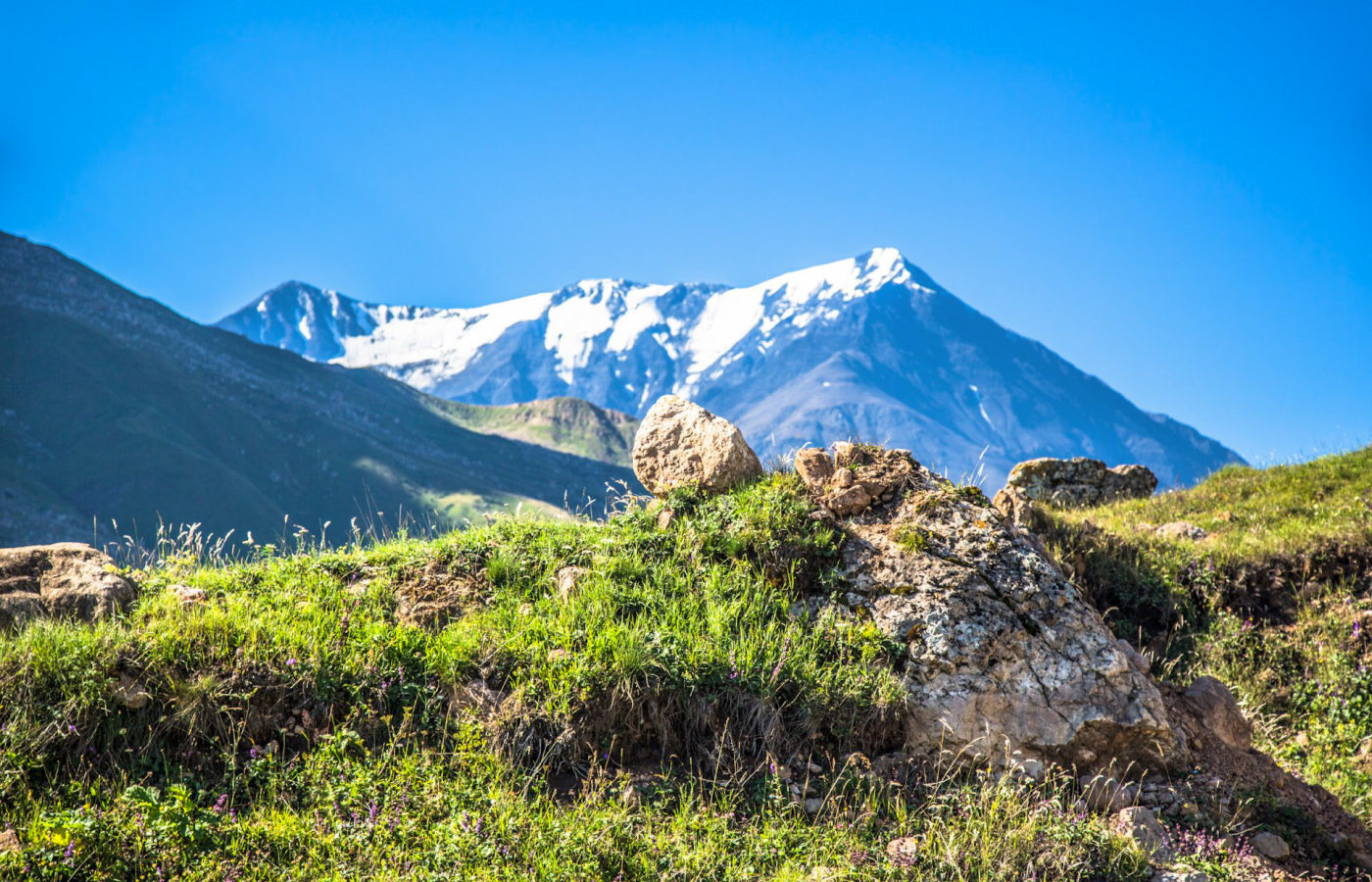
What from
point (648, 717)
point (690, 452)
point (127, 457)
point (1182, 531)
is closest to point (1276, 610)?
point (1182, 531)

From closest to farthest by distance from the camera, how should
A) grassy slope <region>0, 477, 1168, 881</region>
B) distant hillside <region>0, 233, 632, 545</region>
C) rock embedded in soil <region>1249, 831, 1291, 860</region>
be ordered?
1. grassy slope <region>0, 477, 1168, 881</region>
2. rock embedded in soil <region>1249, 831, 1291, 860</region>
3. distant hillside <region>0, 233, 632, 545</region>

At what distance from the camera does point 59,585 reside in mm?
6305

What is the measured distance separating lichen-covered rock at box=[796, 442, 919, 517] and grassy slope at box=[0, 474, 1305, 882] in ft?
4.29

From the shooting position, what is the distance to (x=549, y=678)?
18.8 feet

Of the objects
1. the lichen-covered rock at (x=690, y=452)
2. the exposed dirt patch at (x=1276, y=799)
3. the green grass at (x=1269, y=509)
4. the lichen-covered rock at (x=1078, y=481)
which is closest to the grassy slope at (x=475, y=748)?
the exposed dirt patch at (x=1276, y=799)

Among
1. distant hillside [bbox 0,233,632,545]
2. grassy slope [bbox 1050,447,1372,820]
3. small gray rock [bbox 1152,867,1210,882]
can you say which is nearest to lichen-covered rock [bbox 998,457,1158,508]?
grassy slope [bbox 1050,447,1372,820]

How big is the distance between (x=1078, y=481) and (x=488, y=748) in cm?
1432

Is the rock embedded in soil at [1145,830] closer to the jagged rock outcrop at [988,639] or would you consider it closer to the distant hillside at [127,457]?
the jagged rock outcrop at [988,639]

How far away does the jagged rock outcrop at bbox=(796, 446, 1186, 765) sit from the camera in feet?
20.3

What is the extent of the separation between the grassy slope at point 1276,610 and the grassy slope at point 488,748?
428 centimetres

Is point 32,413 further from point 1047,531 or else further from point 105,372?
point 1047,531

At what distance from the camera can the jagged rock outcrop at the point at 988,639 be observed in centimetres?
618

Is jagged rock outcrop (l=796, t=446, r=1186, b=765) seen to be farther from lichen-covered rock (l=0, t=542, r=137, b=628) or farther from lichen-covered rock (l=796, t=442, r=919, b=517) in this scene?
lichen-covered rock (l=0, t=542, r=137, b=628)

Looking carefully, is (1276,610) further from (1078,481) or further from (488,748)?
(488,748)
